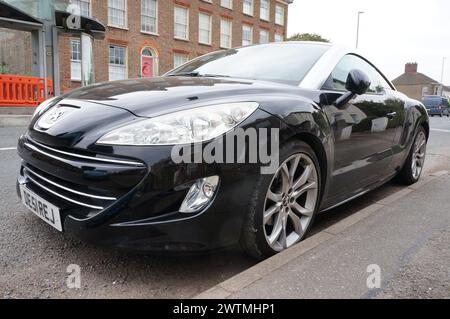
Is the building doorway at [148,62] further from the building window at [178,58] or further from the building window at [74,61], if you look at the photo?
the building window at [74,61]

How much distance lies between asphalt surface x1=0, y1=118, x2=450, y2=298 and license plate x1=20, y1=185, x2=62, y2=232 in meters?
0.29

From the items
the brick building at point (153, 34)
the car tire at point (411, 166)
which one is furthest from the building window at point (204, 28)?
the car tire at point (411, 166)

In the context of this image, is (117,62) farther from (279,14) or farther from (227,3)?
(279,14)

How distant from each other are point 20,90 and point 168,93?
10.6m

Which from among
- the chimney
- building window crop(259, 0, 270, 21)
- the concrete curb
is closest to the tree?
building window crop(259, 0, 270, 21)

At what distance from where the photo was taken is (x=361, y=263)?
2250 millimetres

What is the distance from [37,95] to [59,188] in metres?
10.8

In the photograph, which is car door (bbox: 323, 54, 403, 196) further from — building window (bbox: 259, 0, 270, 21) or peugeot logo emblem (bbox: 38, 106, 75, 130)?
building window (bbox: 259, 0, 270, 21)

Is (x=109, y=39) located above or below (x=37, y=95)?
above

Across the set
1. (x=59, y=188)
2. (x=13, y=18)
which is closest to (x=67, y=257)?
(x=59, y=188)

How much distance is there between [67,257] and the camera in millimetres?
2371

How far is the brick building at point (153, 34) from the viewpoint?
18922 millimetres

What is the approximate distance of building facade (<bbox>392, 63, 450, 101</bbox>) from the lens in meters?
69.0
